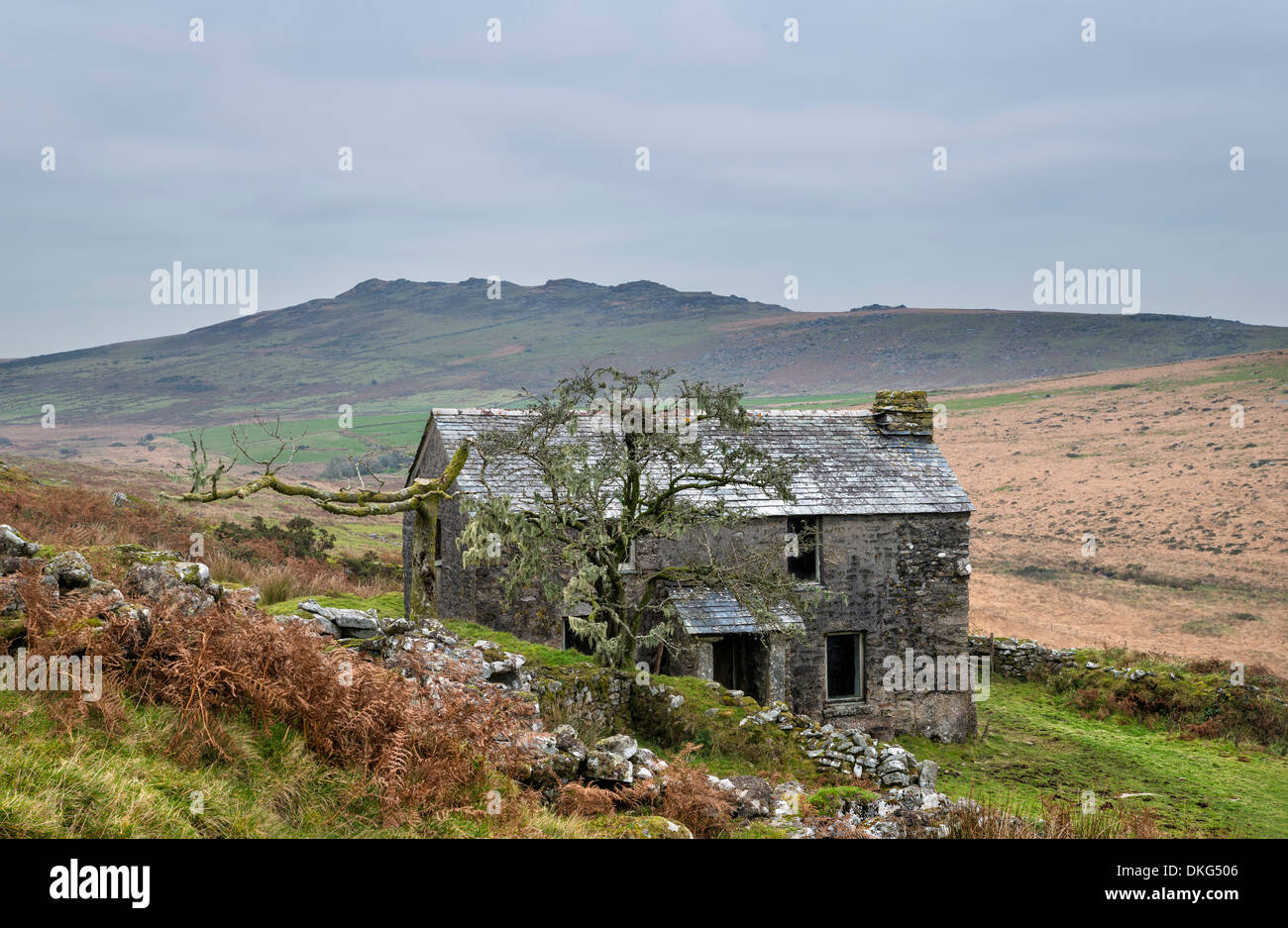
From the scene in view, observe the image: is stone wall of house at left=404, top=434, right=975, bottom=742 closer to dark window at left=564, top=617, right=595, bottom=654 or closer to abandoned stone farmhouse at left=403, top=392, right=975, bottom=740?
abandoned stone farmhouse at left=403, top=392, right=975, bottom=740

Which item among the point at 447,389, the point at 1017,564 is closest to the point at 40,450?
the point at 447,389

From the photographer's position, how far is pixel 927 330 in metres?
184

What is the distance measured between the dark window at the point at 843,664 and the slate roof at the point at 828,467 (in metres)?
3.06

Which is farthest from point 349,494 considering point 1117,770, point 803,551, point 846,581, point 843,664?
point 1117,770

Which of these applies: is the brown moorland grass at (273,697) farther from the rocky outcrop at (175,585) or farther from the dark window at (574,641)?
the dark window at (574,641)

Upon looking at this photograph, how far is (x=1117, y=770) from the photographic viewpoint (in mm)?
18781

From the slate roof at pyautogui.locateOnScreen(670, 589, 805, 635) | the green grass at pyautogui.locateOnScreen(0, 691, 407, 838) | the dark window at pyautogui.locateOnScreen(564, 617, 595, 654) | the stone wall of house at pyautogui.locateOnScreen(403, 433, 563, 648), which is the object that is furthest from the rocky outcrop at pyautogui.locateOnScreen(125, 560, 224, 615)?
the slate roof at pyautogui.locateOnScreen(670, 589, 805, 635)

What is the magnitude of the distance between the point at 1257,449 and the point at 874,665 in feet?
177

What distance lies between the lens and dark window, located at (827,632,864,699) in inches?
821

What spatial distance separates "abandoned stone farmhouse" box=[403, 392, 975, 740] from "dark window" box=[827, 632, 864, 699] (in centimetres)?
2

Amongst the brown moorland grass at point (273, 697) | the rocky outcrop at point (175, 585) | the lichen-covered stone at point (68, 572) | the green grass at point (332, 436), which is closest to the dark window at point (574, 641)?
the rocky outcrop at point (175, 585)

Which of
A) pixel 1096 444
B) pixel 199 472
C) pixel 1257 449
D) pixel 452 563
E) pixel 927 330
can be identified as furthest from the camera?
pixel 927 330

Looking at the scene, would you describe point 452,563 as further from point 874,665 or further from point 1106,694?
point 1106,694
